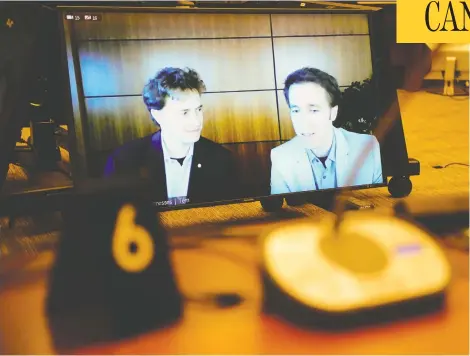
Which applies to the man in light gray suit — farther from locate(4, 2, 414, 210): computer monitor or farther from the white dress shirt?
the white dress shirt

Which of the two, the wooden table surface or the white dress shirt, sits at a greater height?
the white dress shirt

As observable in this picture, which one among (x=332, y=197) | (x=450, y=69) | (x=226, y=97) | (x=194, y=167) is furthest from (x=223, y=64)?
(x=450, y=69)

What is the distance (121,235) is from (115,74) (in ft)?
0.71

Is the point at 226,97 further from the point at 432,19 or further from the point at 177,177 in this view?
the point at 432,19

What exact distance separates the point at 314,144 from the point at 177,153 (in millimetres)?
208

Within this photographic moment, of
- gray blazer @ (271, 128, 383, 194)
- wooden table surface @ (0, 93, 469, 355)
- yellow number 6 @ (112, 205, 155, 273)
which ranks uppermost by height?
gray blazer @ (271, 128, 383, 194)

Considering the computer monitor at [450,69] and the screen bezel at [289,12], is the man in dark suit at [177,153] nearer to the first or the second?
the screen bezel at [289,12]

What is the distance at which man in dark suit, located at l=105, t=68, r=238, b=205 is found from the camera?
687mm

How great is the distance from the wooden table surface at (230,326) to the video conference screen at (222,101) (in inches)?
4.4

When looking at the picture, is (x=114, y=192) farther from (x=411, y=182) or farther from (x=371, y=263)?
(x=411, y=182)

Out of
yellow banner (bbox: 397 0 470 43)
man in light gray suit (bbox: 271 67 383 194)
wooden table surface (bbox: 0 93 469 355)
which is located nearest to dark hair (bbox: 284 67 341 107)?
man in light gray suit (bbox: 271 67 383 194)

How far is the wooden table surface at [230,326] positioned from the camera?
1.68ft

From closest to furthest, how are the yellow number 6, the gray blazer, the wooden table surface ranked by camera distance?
the wooden table surface → the yellow number 6 → the gray blazer

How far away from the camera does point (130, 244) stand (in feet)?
2.18
